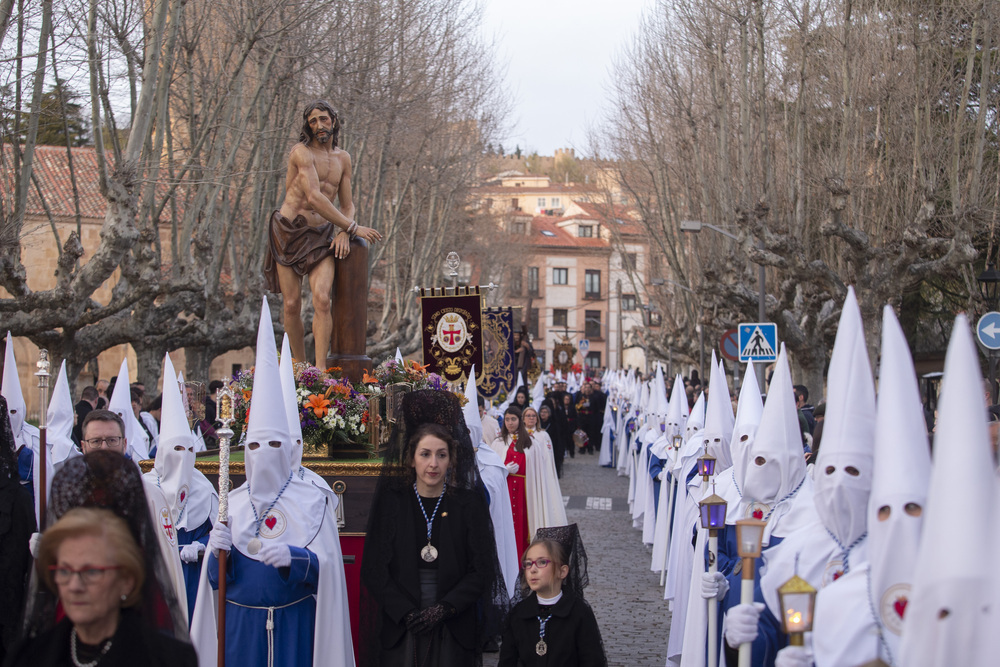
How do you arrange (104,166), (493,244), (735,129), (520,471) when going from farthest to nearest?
(493,244) → (735,129) → (104,166) → (520,471)

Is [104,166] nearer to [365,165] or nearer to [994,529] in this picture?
[994,529]

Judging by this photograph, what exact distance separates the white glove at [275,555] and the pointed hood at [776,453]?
91.7 inches

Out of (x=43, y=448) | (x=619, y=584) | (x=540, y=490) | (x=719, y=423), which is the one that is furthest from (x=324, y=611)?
(x=619, y=584)

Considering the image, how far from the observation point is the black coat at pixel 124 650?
121 inches

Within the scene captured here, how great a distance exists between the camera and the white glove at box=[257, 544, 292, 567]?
5.14 meters

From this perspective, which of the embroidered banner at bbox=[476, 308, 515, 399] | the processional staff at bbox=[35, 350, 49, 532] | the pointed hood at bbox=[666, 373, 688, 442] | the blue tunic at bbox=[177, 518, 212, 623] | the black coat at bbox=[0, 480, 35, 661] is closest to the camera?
the black coat at bbox=[0, 480, 35, 661]

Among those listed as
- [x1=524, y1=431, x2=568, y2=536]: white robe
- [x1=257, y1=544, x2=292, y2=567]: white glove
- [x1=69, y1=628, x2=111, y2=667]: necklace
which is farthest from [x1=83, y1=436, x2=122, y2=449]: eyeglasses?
[x1=524, y1=431, x2=568, y2=536]: white robe

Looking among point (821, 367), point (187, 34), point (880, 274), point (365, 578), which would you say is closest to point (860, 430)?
point (365, 578)

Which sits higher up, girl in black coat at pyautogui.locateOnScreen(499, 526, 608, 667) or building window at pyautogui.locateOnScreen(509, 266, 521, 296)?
building window at pyautogui.locateOnScreen(509, 266, 521, 296)

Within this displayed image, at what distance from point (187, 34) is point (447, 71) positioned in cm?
935

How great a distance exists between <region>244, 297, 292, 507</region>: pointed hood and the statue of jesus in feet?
11.0

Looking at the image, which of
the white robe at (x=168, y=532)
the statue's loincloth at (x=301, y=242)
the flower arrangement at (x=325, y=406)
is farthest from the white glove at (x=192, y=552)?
the statue's loincloth at (x=301, y=242)

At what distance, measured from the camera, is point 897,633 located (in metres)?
3.40

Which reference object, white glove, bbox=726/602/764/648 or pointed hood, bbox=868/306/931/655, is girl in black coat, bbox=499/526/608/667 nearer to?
white glove, bbox=726/602/764/648
